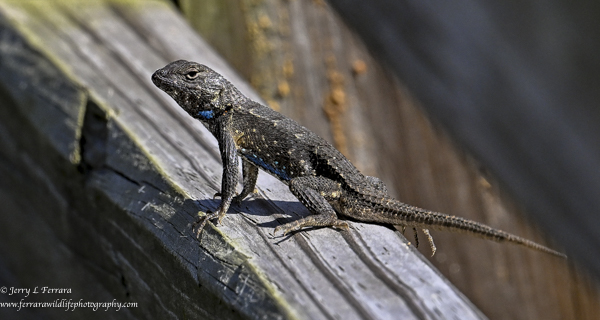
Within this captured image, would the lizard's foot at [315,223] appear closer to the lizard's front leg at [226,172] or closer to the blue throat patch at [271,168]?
the lizard's front leg at [226,172]

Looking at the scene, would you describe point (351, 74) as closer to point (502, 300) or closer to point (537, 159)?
point (537, 159)

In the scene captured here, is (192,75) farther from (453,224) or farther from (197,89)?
(453,224)

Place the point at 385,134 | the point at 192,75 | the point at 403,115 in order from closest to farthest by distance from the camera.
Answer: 1. the point at 403,115
2. the point at 385,134
3. the point at 192,75

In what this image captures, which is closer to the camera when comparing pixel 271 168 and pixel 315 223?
pixel 315 223

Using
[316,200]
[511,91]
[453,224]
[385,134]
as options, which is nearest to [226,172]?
[316,200]

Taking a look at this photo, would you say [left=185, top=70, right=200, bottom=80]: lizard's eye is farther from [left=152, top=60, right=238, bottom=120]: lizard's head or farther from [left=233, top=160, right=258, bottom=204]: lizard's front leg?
[left=233, top=160, right=258, bottom=204]: lizard's front leg

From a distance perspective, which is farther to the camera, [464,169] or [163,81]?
[163,81]

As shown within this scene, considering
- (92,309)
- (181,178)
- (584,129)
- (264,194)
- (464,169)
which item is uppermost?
(584,129)

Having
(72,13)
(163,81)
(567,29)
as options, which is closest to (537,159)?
(567,29)
